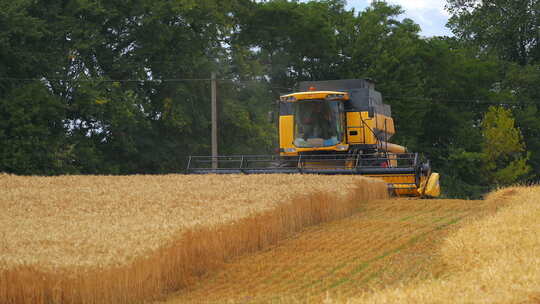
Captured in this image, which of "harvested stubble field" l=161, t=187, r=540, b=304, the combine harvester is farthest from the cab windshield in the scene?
"harvested stubble field" l=161, t=187, r=540, b=304

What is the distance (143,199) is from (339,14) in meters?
38.5

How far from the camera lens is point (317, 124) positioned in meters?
21.7

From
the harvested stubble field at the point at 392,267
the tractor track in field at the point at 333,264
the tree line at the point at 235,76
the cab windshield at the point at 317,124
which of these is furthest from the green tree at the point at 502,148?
the harvested stubble field at the point at 392,267

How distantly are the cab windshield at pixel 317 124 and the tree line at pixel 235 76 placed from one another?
1016cm

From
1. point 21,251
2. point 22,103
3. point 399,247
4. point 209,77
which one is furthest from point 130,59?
point 21,251

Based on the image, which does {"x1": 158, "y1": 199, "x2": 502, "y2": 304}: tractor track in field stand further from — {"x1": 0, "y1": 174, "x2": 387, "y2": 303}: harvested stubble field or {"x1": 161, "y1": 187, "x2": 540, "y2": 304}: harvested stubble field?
{"x1": 0, "y1": 174, "x2": 387, "y2": 303}: harvested stubble field

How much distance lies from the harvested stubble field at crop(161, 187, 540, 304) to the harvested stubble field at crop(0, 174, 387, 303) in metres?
0.33

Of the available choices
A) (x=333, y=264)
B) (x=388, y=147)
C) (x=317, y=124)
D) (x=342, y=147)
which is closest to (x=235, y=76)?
(x=388, y=147)

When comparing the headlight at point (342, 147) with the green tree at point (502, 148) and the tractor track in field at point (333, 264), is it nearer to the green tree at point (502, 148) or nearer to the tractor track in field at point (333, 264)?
the tractor track in field at point (333, 264)

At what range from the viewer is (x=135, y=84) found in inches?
1270

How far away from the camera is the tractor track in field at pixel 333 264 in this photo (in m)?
8.05

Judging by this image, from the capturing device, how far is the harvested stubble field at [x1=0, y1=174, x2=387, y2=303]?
22.6 ft

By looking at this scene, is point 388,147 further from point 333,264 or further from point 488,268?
point 488,268

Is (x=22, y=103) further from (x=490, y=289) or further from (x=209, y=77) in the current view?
(x=490, y=289)
